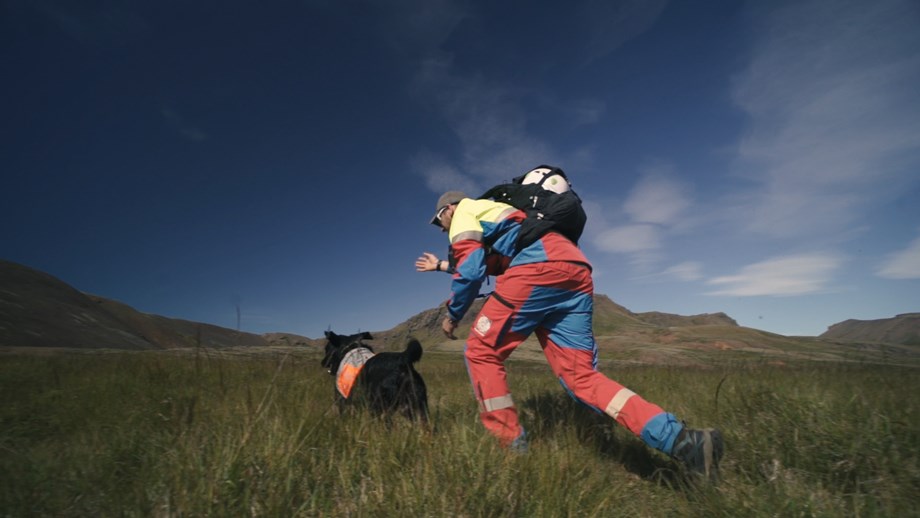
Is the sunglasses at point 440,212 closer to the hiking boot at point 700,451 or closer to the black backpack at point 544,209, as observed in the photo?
the black backpack at point 544,209

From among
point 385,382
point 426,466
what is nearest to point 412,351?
point 385,382

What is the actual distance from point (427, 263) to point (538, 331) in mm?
1448

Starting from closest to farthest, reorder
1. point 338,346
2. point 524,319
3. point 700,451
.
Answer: point 700,451 → point 524,319 → point 338,346

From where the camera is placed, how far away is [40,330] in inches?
1781

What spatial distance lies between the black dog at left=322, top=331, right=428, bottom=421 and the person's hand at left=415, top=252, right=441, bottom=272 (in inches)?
30.7

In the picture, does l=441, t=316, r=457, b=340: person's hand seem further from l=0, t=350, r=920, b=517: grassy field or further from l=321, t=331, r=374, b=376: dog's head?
l=321, t=331, r=374, b=376: dog's head

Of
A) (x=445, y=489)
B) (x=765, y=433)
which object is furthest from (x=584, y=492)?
(x=765, y=433)

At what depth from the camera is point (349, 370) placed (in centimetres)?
403

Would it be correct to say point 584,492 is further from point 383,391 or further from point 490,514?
point 383,391

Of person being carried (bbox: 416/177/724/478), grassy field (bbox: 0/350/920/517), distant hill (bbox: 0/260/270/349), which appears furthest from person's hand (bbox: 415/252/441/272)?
distant hill (bbox: 0/260/270/349)

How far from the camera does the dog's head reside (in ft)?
14.6

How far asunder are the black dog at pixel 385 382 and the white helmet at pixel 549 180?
2077 mm

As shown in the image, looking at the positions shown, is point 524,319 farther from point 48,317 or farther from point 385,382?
point 48,317

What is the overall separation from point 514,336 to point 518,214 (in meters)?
1.20
